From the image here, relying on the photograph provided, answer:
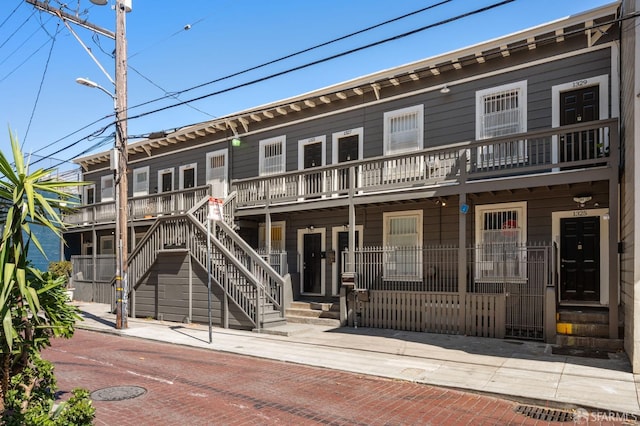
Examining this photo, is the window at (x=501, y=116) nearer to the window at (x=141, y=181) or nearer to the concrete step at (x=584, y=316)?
the concrete step at (x=584, y=316)

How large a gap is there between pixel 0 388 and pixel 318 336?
7.96 meters

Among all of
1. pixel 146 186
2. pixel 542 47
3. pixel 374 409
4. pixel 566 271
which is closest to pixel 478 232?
pixel 566 271

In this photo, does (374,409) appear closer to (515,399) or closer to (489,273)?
(515,399)

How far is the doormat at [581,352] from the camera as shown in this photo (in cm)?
933

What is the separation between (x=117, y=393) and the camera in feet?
22.9

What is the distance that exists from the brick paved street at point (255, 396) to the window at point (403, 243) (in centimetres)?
Result: 633

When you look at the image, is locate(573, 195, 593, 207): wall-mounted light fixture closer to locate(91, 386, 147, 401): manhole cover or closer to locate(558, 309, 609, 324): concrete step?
locate(558, 309, 609, 324): concrete step

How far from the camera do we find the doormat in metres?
9.33

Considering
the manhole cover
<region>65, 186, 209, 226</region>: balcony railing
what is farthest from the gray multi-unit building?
the manhole cover

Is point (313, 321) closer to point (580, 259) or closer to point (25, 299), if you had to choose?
point (580, 259)

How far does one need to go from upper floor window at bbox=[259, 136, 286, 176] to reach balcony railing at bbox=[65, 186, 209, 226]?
278cm

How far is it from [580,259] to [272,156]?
11.5 metres

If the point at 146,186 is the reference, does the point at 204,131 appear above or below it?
above

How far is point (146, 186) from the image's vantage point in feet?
79.6
